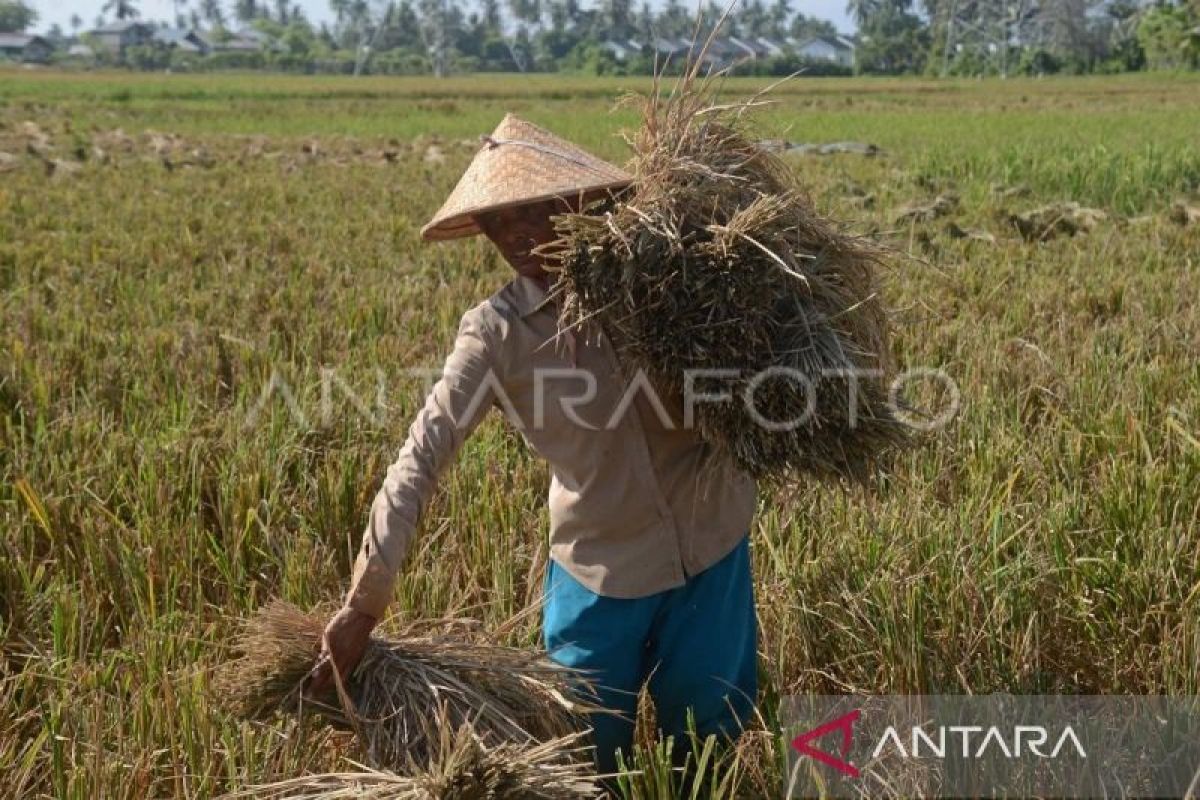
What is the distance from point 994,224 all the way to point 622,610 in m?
6.10

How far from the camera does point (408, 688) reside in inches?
73.3

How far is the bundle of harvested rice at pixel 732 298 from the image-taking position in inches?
72.1

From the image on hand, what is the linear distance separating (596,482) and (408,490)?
331 mm

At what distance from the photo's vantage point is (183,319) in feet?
16.8

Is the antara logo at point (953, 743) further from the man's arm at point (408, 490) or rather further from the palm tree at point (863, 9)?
the palm tree at point (863, 9)

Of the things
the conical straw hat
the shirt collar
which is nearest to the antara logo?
the shirt collar

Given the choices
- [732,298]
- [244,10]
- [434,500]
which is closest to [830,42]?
[244,10]

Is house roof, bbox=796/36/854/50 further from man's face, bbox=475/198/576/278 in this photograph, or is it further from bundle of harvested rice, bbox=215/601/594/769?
bundle of harvested rice, bbox=215/601/594/769

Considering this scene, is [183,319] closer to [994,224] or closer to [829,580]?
[829,580]

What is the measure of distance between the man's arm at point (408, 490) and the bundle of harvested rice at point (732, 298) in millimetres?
180

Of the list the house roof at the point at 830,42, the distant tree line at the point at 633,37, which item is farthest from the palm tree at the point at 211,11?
the house roof at the point at 830,42

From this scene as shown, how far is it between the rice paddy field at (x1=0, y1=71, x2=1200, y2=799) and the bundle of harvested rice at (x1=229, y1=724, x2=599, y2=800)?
0.18m

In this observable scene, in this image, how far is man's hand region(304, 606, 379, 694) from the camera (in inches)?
73.2

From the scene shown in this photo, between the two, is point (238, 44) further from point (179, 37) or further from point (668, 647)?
point (668, 647)
